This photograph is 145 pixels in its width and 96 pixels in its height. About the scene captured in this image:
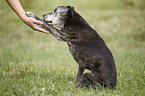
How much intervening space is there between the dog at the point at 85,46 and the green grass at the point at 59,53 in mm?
229

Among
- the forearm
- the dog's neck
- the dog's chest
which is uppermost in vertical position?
the forearm

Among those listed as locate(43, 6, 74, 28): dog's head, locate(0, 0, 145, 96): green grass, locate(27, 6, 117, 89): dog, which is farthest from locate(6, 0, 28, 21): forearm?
locate(0, 0, 145, 96): green grass

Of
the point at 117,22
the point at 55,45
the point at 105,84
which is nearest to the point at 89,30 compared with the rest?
the point at 105,84

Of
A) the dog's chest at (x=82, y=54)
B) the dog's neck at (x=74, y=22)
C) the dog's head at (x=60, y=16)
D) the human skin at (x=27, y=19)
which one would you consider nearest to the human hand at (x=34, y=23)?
the human skin at (x=27, y=19)

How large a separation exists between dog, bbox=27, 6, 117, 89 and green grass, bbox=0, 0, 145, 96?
0.75ft

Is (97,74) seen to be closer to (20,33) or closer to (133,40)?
(133,40)

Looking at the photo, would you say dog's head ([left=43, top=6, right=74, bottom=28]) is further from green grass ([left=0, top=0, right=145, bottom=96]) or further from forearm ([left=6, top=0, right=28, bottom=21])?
green grass ([left=0, top=0, right=145, bottom=96])

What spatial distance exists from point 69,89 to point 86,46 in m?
0.92

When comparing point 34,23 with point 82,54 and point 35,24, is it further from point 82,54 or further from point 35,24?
point 82,54

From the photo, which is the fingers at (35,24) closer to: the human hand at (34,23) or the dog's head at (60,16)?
the human hand at (34,23)

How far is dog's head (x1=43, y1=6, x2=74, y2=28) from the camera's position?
263cm

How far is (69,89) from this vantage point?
309 cm

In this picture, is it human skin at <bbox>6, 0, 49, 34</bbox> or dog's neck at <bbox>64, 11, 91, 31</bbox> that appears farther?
human skin at <bbox>6, 0, 49, 34</bbox>

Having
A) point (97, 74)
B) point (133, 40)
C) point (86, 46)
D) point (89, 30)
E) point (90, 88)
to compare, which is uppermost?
point (89, 30)
